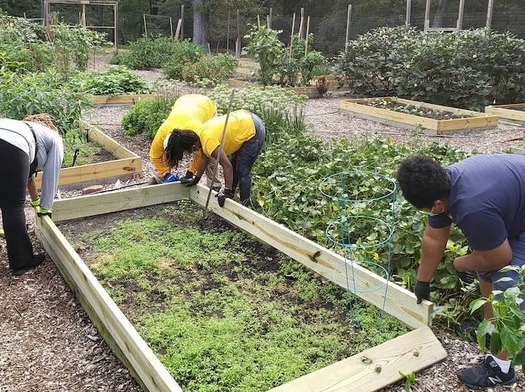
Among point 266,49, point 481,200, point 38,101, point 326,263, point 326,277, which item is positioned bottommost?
point 326,277

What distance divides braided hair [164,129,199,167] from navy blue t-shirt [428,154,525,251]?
242cm

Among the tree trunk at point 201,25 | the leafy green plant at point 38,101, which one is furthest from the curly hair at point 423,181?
the tree trunk at point 201,25

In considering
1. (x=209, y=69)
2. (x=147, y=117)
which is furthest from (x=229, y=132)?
(x=209, y=69)

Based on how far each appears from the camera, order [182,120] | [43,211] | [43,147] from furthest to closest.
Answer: [182,120] < [43,211] < [43,147]

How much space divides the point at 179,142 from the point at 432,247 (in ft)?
7.83

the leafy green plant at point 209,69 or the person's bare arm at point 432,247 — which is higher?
the leafy green plant at point 209,69

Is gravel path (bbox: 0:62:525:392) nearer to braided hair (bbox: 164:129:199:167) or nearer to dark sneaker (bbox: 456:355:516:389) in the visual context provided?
dark sneaker (bbox: 456:355:516:389)

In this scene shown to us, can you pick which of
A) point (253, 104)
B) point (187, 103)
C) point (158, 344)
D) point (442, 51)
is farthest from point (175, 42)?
point (158, 344)

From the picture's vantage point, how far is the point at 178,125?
4707mm

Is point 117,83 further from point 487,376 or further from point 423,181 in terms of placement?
point 487,376

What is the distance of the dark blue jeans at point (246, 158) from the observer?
4738mm

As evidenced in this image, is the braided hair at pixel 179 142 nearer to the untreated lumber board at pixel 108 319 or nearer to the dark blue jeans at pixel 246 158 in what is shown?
the dark blue jeans at pixel 246 158

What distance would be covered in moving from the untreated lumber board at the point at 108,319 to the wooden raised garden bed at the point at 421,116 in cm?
587

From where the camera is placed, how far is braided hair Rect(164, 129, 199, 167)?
4.39 meters
